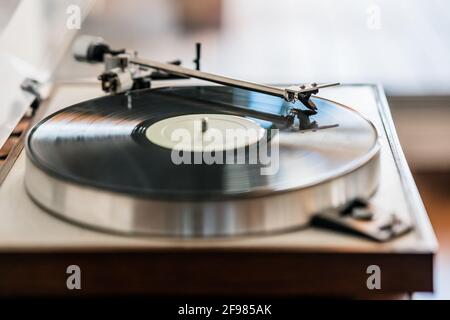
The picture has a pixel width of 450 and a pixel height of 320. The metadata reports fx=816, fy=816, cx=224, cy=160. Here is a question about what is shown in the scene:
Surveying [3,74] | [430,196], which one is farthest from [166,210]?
[430,196]

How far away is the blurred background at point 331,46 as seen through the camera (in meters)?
1.80

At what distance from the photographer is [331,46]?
204 cm

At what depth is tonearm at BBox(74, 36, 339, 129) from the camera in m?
1.05

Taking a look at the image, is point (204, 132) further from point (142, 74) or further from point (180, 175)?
point (142, 74)

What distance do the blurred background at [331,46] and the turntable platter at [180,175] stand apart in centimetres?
57

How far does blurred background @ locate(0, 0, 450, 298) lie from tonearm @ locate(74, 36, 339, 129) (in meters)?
0.31

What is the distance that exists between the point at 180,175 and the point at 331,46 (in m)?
1.29
